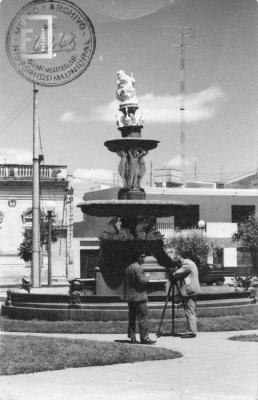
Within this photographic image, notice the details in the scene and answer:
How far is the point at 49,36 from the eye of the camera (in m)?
12.8

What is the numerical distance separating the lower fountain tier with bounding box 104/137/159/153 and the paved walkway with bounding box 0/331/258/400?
848 cm

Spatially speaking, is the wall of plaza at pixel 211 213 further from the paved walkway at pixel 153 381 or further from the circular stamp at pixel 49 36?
the paved walkway at pixel 153 381

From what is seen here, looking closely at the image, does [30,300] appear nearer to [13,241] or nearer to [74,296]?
[74,296]

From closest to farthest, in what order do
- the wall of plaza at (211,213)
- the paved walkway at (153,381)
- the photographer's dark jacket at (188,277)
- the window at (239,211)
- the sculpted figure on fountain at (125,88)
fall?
1. the paved walkway at (153,381)
2. the photographer's dark jacket at (188,277)
3. the sculpted figure on fountain at (125,88)
4. the wall of plaza at (211,213)
5. the window at (239,211)

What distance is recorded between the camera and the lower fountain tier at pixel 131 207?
638 inches

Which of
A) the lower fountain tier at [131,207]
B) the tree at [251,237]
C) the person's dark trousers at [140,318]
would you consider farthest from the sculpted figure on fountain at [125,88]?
the tree at [251,237]

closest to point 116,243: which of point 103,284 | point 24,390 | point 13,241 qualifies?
point 103,284

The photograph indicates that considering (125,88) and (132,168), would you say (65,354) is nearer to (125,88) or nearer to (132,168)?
(132,168)

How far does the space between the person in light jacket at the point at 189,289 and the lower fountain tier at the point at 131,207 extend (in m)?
4.50

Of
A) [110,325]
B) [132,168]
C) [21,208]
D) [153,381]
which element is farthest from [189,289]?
[21,208]

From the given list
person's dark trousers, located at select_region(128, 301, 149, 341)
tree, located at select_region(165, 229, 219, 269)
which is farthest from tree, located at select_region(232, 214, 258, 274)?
person's dark trousers, located at select_region(128, 301, 149, 341)

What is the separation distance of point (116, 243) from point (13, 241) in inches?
1055

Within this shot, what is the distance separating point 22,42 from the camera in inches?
530

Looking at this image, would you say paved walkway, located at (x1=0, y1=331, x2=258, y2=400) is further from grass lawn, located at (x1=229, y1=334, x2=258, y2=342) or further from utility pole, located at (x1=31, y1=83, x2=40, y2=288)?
utility pole, located at (x1=31, y1=83, x2=40, y2=288)
